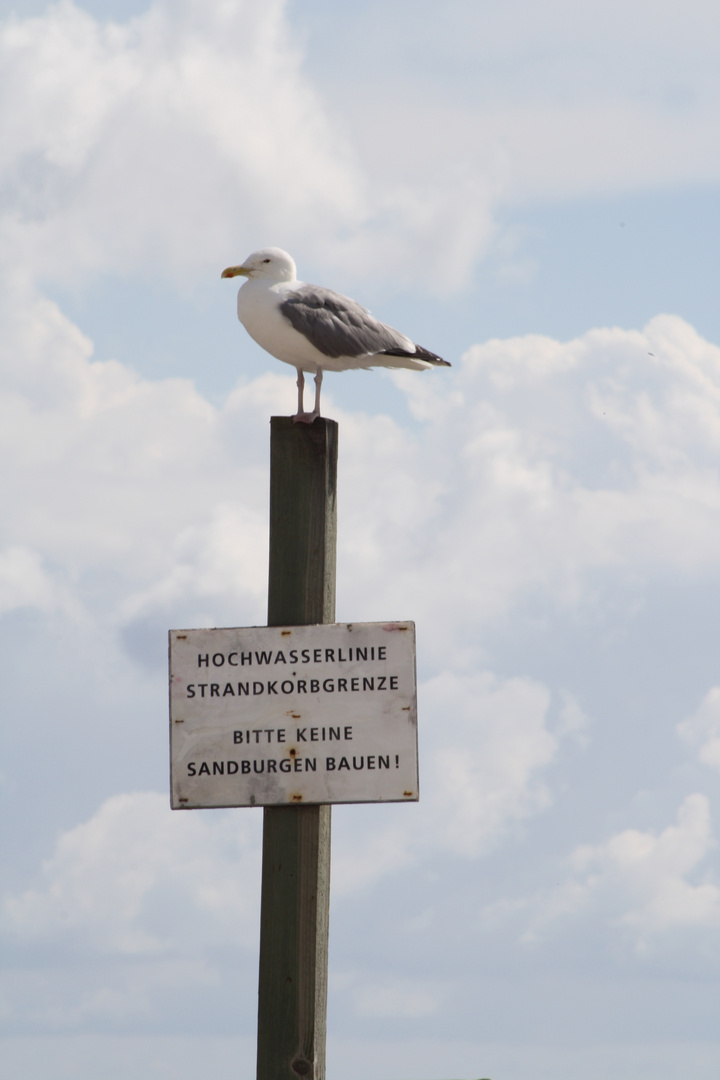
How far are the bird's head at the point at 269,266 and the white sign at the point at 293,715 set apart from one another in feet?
9.25

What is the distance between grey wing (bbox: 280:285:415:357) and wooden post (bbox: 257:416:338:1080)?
1.60m

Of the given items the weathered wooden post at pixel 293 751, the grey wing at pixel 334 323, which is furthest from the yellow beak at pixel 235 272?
the weathered wooden post at pixel 293 751

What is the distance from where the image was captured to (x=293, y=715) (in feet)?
17.1

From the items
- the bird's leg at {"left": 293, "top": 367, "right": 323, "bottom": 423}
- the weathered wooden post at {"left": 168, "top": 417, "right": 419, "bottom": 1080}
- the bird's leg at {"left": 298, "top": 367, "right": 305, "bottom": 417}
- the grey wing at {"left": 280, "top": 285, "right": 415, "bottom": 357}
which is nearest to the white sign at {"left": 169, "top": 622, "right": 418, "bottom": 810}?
the weathered wooden post at {"left": 168, "top": 417, "right": 419, "bottom": 1080}

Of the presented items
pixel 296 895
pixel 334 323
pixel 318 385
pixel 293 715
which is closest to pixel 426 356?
pixel 334 323

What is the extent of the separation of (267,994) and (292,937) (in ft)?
0.94

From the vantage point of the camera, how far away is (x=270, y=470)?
5.75 metres

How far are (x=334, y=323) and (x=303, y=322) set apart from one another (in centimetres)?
21

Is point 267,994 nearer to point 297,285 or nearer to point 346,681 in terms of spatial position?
point 346,681

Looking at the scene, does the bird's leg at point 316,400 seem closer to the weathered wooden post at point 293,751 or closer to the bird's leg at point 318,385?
the bird's leg at point 318,385

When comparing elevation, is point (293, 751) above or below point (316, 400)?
below

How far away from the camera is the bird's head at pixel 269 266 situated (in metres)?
7.20

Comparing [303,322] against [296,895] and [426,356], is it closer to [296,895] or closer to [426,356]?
[426,356]

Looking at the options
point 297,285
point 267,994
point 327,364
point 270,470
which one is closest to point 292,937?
point 267,994
